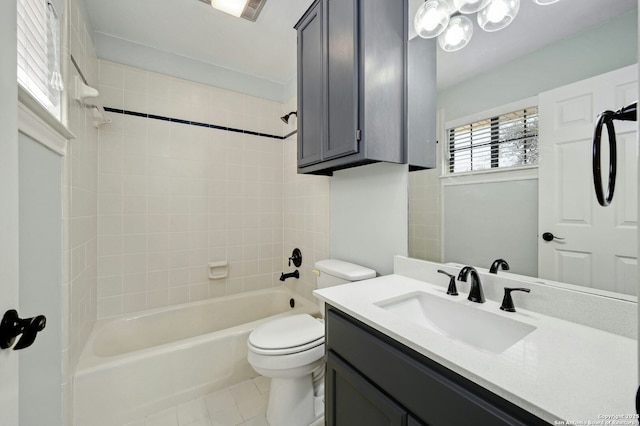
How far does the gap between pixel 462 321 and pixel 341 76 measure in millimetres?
1250

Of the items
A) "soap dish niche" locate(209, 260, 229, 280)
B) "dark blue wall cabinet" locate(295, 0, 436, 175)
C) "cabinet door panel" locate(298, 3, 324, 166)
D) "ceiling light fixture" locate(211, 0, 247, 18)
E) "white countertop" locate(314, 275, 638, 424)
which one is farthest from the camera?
"soap dish niche" locate(209, 260, 229, 280)

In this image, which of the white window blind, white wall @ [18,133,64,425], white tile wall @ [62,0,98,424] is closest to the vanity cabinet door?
white wall @ [18,133,64,425]

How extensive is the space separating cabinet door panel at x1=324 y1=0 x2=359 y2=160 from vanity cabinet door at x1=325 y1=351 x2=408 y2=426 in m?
0.95

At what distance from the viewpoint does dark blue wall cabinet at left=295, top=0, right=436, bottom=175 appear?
3.95 ft

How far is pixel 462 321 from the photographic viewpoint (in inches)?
37.7

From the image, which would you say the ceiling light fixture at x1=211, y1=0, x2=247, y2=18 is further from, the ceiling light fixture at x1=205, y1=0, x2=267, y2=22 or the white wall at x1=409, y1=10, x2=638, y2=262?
the white wall at x1=409, y1=10, x2=638, y2=262

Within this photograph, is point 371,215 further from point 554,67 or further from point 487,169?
point 554,67

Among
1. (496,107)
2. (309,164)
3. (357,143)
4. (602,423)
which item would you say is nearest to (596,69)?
(496,107)

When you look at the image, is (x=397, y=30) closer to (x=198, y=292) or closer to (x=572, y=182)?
(x=572, y=182)

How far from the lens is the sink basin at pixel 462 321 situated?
2.72 feet

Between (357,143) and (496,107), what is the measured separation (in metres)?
0.59

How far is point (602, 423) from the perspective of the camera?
1.38 feet

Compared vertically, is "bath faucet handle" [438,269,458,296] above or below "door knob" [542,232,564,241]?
below

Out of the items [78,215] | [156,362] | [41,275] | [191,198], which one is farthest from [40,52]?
[156,362]
